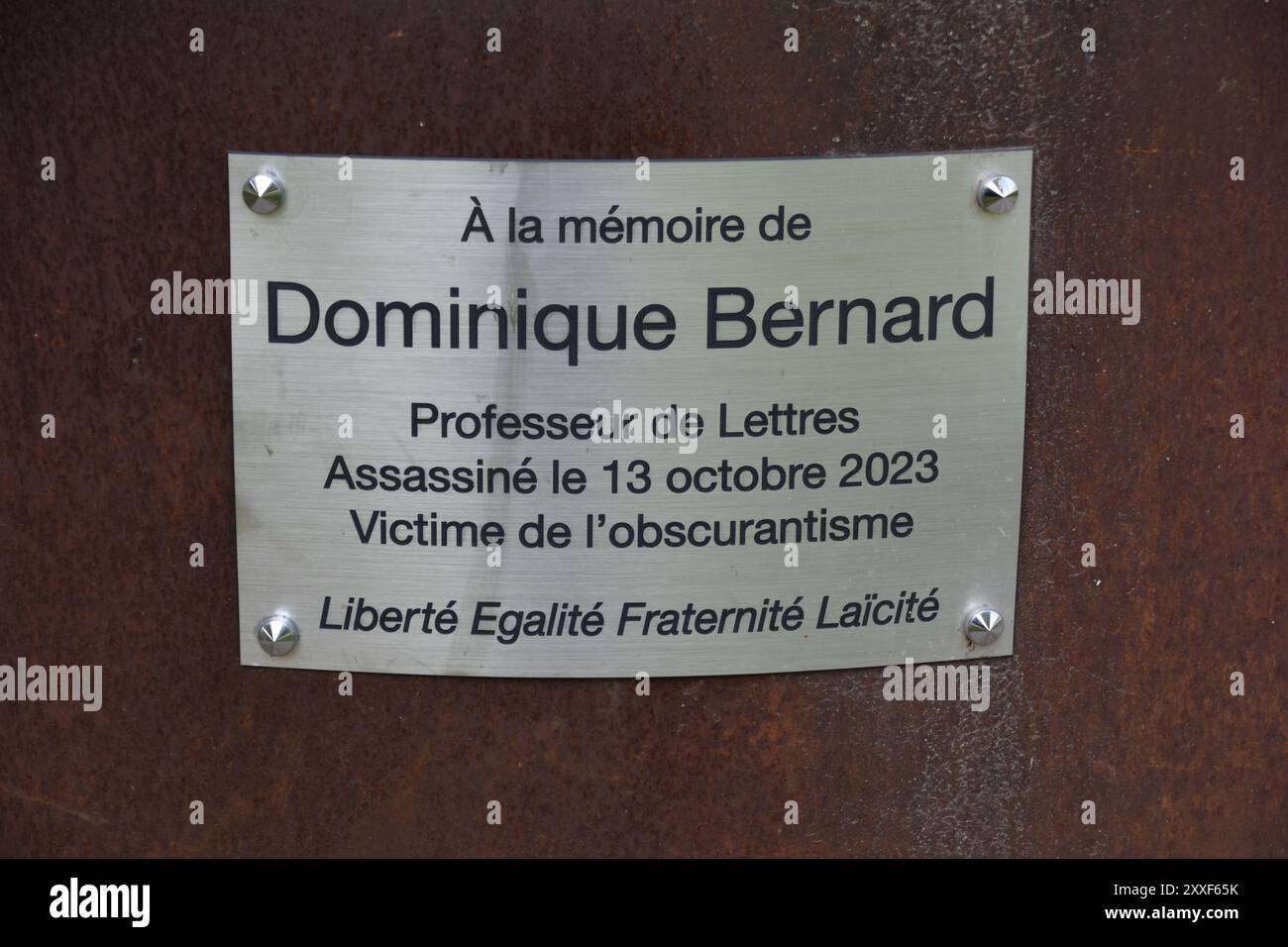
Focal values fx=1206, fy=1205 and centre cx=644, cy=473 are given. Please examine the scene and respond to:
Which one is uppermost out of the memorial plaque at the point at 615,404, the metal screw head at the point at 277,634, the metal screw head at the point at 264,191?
the metal screw head at the point at 264,191

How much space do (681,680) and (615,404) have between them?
0.46m

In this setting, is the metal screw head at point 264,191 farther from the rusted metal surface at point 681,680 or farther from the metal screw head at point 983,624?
the metal screw head at point 983,624

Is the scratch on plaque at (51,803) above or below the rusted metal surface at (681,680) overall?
below

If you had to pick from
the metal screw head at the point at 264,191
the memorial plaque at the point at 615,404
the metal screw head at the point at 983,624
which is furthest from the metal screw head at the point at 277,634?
the metal screw head at the point at 983,624

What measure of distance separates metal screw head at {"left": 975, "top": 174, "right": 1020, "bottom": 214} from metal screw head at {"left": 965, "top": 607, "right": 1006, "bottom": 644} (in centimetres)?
63

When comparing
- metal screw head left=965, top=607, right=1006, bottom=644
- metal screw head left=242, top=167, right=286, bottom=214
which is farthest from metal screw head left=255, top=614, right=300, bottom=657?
metal screw head left=965, top=607, right=1006, bottom=644

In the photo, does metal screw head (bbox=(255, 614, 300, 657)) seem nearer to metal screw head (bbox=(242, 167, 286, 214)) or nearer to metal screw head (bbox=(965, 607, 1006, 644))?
metal screw head (bbox=(242, 167, 286, 214))

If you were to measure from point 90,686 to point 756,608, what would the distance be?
107 cm

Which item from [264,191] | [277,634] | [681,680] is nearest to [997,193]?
[681,680]

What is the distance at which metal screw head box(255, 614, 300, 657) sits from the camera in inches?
74.3

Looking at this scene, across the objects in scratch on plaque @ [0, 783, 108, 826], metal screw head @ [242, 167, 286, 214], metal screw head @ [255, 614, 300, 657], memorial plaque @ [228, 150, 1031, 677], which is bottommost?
scratch on plaque @ [0, 783, 108, 826]

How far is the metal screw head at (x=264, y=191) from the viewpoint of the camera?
177 cm

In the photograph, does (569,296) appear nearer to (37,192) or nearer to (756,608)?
(756,608)

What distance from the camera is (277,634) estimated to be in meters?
1.89
